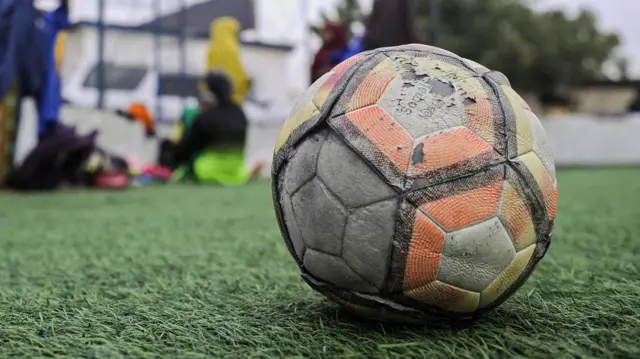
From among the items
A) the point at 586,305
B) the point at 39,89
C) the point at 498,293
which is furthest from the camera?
the point at 39,89

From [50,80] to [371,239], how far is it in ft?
21.5

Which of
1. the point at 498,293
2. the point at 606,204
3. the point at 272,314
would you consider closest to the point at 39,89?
the point at 606,204

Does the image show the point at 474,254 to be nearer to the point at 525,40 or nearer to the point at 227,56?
the point at 227,56

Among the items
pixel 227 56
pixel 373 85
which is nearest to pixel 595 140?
pixel 227 56

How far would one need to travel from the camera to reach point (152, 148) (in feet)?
33.6

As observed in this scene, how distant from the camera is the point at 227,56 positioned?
36.7 feet

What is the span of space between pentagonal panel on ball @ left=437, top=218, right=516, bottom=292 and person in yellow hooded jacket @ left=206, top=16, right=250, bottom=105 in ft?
32.4

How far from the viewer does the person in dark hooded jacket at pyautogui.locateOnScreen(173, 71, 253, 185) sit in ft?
27.9

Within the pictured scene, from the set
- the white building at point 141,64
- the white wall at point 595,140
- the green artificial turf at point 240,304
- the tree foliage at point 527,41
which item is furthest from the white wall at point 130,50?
the tree foliage at point 527,41

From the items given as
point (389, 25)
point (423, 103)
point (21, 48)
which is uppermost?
point (389, 25)

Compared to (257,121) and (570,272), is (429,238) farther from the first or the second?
(257,121)

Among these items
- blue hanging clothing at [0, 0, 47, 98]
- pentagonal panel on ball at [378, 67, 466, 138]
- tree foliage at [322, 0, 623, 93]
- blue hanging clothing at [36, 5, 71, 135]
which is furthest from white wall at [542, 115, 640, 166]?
pentagonal panel on ball at [378, 67, 466, 138]

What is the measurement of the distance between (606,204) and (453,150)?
3967 mm

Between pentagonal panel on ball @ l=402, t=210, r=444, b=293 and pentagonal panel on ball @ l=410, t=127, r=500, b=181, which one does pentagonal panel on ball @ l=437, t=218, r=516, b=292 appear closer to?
pentagonal panel on ball @ l=402, t=210, r=444, b=293
